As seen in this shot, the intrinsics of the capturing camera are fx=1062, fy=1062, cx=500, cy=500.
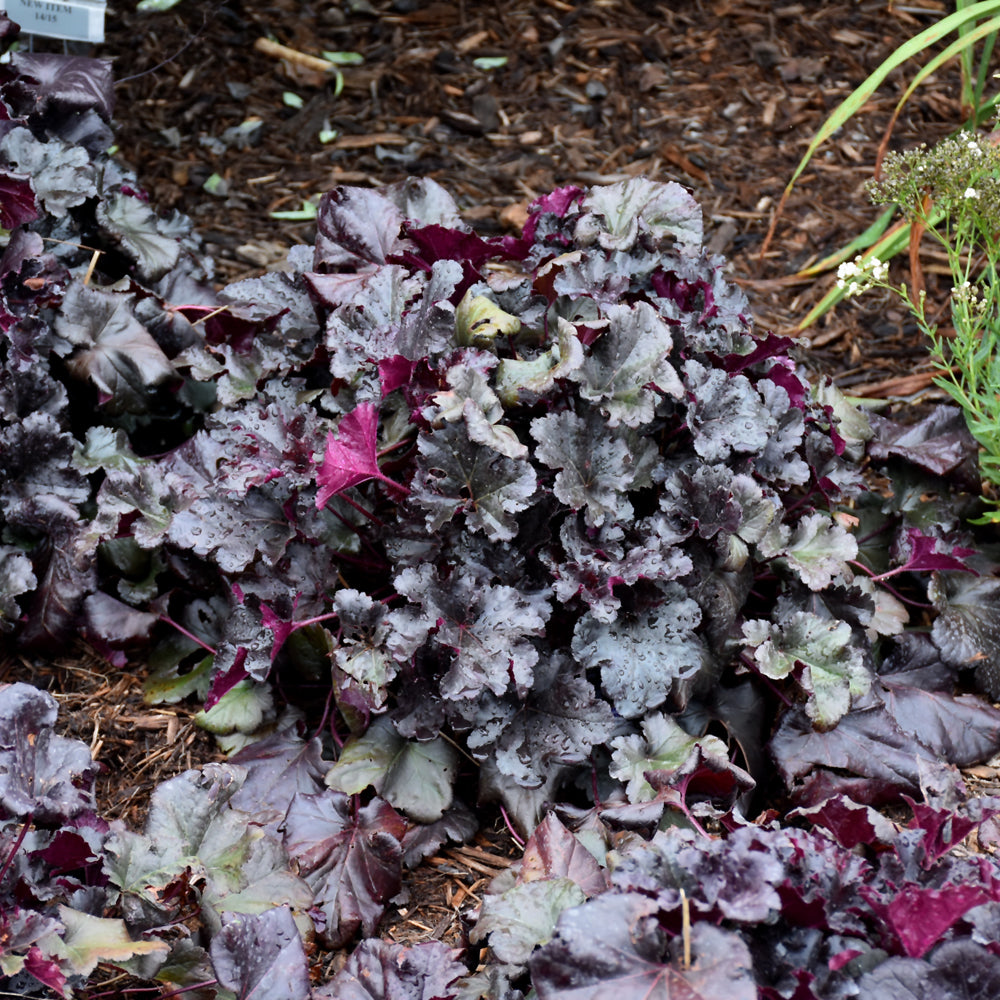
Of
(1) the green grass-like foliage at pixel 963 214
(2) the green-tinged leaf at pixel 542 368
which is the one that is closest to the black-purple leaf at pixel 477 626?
(2) the green-tinged leaf at pixel 542 368

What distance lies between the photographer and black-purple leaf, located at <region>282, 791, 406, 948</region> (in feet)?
5.77

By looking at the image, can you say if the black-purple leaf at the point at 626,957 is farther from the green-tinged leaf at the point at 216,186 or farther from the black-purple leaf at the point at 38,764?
the green-tinged leaf at the point at 216,186

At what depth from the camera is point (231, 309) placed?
2350 millimetres

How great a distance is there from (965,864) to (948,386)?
1.14 meters

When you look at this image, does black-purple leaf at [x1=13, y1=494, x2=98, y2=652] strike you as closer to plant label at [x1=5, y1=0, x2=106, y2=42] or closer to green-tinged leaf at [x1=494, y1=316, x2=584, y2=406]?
green-tinged leaf at [x1=494, y1=316, x2=584, y2=406]

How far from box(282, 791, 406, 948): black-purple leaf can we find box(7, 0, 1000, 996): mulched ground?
1807 millimetres

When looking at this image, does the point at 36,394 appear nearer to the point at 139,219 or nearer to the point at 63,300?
the point at 63,300

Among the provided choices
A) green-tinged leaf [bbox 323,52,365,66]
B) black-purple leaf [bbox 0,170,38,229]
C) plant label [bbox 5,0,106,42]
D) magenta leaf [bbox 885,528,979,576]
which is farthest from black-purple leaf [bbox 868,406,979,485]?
green-tinged leaf [bbox 323,52,365,66]

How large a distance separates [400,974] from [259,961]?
0.19 meters

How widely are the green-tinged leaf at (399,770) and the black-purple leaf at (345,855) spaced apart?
0.05 meters

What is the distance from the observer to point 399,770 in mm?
1968

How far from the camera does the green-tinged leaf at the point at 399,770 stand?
1933 mm

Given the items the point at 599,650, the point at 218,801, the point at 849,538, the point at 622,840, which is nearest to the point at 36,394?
the point at 218,801

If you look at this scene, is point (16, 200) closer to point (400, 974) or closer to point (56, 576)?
point (56, 576)
